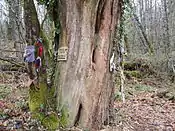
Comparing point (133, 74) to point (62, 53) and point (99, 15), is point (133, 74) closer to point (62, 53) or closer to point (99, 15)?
point (99, 15)

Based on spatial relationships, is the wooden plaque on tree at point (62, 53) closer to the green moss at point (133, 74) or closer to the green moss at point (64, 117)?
the green moss at point (64, 117)

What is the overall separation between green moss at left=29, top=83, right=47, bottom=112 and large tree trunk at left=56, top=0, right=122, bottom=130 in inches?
11.8

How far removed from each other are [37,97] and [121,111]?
246 centimetres

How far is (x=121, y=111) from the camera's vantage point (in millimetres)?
6828

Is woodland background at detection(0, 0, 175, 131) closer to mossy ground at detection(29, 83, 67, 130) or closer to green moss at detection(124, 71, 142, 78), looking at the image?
green moss at detection(124, 71, 142, 78)

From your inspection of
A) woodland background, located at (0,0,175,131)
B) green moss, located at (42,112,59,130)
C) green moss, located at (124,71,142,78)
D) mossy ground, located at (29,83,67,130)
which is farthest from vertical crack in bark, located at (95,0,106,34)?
green moss, located at (124,71,142,78)

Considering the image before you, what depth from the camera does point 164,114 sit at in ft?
23.9

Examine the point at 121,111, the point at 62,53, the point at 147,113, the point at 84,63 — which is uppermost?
the point at 62,53

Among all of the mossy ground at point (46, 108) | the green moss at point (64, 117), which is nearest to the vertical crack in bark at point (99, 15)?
the mossy ground at point (46, 108)

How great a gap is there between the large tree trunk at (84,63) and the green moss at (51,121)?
0.64 feet

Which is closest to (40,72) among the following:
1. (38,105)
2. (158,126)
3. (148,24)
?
(38,105)

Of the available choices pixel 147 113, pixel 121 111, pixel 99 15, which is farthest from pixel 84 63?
pixel 147 113

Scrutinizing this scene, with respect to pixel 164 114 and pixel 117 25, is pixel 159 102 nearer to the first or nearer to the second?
pixel 164 114

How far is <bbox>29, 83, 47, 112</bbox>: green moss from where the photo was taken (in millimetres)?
5137
